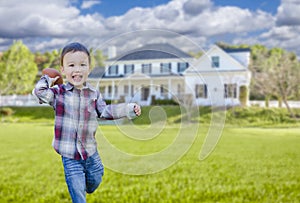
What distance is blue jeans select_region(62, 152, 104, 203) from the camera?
1.44 meters

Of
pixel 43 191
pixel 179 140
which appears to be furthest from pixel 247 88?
pixel 179 140

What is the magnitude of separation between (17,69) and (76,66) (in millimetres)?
23274

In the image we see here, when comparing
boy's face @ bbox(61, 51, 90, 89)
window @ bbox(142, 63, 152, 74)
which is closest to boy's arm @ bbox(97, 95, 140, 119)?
boy's face @ bbox(61, 51, 90, 89)

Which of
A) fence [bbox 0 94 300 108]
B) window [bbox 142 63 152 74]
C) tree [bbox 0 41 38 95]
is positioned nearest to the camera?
window [bbox 142 63 152 74]

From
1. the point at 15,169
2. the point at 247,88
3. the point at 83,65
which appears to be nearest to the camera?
→ the point at 83,65

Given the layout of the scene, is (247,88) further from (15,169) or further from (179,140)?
(179,140)

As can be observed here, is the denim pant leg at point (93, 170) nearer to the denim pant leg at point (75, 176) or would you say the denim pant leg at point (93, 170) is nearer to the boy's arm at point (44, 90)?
the denim pant leg at point (75, 176)

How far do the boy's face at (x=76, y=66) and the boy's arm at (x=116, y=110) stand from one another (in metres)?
0.13

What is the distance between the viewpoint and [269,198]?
4.88m

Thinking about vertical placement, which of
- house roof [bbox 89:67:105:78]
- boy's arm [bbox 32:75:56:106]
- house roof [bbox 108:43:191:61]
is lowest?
boy's arm [bbox 32:75:56:106]

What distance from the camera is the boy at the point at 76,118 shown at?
1.39 m

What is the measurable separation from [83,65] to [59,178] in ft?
16.5

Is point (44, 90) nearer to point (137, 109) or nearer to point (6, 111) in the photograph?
point (137, 109)

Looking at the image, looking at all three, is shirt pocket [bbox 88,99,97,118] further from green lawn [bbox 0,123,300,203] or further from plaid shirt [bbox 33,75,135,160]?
green lawn [bbox 0,123,300,203]
